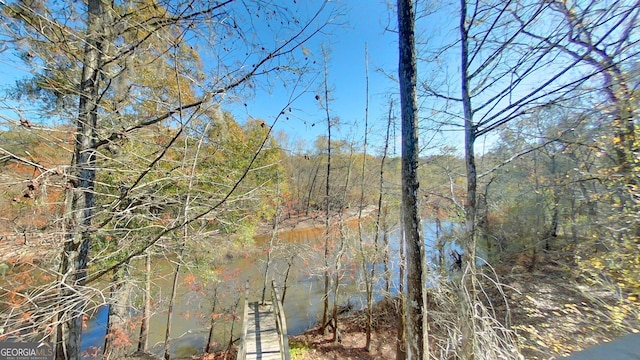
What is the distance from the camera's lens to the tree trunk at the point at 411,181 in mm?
2020

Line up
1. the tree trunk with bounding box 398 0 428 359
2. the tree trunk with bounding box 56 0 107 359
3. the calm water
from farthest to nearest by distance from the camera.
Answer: the calm water < the tree trunk with bounding box 398 0 428 359 < the tree trunk with bounding box 56 0 107 359

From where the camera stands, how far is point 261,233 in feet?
51.0

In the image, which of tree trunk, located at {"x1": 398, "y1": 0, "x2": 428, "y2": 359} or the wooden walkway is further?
the wooden walkway

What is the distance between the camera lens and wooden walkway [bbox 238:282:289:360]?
460 cm

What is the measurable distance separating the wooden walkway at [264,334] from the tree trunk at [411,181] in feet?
11.1

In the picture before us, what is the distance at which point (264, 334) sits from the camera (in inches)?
225

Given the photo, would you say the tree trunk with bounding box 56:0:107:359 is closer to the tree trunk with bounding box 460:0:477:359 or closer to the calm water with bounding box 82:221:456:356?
the tree trunk with bounding box 460:0:477:359

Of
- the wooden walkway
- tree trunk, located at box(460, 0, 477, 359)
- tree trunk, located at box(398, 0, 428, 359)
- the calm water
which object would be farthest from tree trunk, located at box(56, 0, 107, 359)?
the calm water

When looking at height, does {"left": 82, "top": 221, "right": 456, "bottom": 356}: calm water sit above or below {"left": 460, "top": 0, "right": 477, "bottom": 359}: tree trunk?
below

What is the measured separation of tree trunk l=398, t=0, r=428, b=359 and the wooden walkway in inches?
133

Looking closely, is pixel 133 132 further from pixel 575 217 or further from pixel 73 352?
pixel 575 217

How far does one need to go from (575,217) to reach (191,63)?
397 inches

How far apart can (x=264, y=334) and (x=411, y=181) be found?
19.4 ft

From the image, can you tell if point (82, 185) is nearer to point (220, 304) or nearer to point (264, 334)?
point (264, 334)
